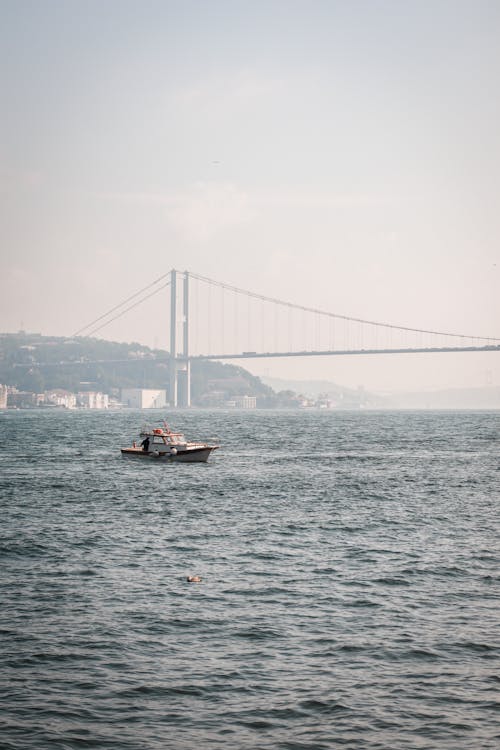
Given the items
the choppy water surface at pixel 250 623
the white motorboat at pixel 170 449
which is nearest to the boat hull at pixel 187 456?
the white motorboat at pixel 170 449

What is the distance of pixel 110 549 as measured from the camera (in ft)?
88.8

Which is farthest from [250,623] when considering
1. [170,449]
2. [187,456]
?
[170,449]

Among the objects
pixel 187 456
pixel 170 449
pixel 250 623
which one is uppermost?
pixel 170 449

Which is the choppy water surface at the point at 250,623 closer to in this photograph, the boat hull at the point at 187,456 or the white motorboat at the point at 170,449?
the boat hull at the point at 187,456

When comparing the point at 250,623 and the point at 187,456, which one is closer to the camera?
the point at 250,623

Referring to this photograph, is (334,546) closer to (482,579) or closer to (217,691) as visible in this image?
(482,579)

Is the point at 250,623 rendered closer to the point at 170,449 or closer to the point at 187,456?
the point at 187,456

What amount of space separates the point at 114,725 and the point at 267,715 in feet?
7.51

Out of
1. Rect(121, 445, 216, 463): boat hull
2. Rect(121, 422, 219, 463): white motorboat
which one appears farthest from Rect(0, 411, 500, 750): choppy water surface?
Rect(121, 422, 219, 463): white motorboat

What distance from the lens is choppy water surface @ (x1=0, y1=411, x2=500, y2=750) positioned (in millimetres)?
13789

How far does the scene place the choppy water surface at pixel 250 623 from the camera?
13.8m

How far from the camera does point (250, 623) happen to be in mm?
18828

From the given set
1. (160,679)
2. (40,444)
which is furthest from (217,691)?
(40,444)

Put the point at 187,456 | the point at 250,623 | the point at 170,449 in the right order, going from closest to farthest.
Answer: the point at 250,623, the point at 187,456, the point at 170,449
